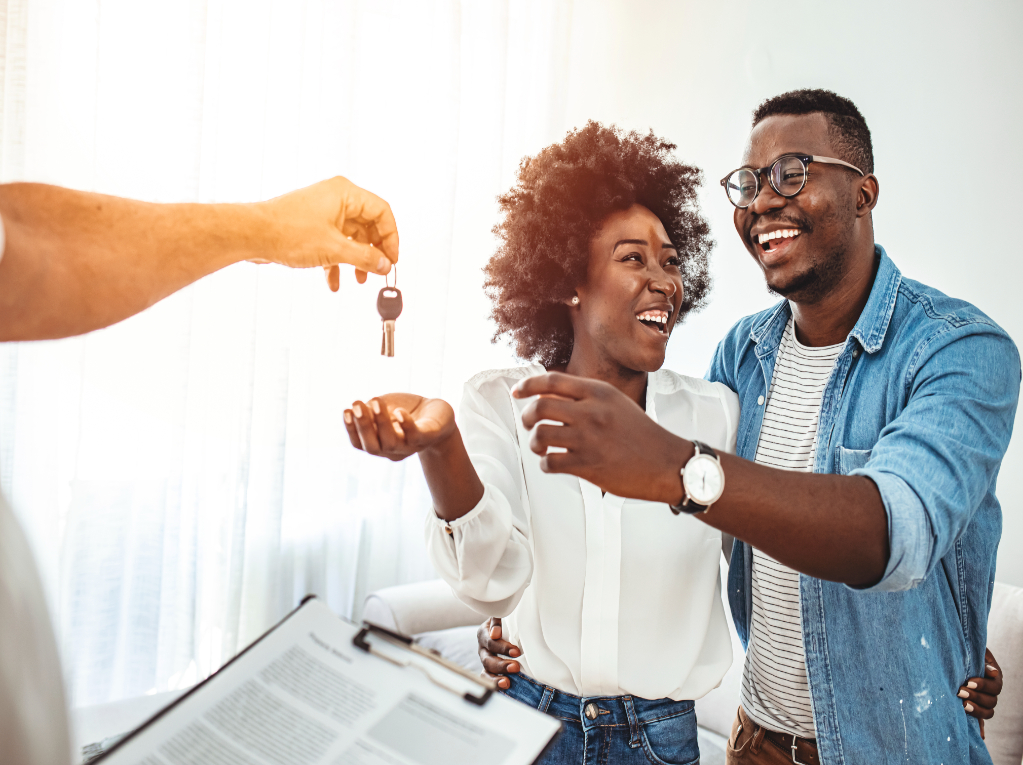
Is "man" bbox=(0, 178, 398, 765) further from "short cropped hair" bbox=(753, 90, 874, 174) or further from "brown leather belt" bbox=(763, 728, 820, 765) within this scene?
"brown leather belt" bbox=(763, 728, 820, 765)

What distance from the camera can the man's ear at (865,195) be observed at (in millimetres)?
1604

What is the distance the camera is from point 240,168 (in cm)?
308

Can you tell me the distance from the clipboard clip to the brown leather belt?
0.96m

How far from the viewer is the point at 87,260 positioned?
0.83 m

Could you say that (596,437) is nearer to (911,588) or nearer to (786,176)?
(911,588)

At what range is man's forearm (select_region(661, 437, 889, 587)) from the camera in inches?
36.5

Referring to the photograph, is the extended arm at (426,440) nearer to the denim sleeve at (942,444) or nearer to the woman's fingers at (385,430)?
the woman's fingers at (385,430)

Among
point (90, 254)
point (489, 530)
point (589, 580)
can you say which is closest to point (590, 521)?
point (589, 580)

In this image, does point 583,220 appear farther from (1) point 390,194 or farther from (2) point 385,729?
(1) point 390,194

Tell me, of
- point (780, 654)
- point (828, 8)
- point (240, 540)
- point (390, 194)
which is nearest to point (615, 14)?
point (828, 8)

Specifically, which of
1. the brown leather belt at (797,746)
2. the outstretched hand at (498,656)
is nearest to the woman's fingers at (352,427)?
the outstretched hand at (498,656)

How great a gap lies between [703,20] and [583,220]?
95.1 inches

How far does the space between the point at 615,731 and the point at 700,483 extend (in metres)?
0.70

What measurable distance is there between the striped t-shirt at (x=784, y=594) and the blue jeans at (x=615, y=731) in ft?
0.91
